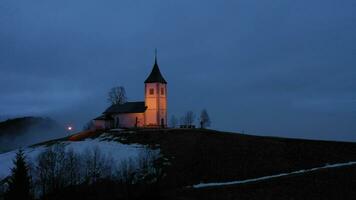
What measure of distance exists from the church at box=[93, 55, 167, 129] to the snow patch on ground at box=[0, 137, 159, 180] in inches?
539

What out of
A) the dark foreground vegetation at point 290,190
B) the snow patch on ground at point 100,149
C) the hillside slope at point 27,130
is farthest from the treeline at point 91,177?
the hillside slope at point 27,130

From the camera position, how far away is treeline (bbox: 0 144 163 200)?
47188 mm

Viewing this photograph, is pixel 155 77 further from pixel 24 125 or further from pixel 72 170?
pixel 24 125

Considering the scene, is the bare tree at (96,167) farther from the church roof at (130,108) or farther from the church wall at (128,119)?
the church roof at (130,108)

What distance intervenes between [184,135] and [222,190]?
3137cm

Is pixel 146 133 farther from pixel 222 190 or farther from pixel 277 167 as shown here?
pixel 222 190

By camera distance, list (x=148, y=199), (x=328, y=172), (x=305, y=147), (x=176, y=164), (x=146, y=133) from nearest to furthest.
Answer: (x=148, y=199) → (x=328, y=172) → (x=176, y=164) → (x=305, y=147) → (x=146, y=133)

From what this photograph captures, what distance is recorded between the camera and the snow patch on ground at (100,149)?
203 ft

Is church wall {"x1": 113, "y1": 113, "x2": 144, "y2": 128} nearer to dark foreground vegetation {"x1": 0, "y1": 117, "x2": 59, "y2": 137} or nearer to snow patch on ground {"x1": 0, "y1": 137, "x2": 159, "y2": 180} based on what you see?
snow patch on ground {"x1": 0, "y1": 137, "x2": 159, "y2": 180}

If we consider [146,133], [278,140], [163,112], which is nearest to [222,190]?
[278,140]

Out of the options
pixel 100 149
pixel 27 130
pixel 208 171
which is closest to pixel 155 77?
pixel 100 149

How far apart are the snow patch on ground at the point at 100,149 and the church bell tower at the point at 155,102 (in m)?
14.6

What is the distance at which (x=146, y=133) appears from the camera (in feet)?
243

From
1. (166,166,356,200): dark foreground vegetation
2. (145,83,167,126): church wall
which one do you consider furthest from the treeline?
(145,83,167,126): church wall
